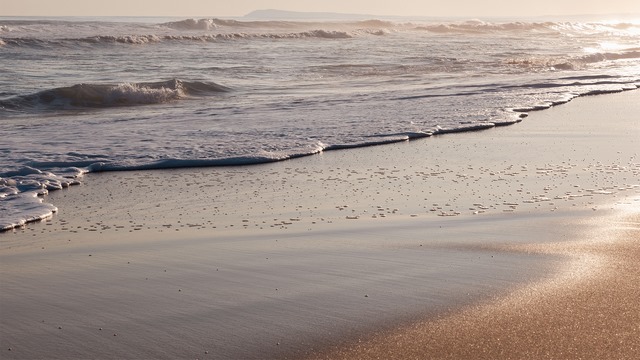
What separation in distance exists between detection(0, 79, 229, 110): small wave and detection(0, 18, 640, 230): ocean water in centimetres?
4

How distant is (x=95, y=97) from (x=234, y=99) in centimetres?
253

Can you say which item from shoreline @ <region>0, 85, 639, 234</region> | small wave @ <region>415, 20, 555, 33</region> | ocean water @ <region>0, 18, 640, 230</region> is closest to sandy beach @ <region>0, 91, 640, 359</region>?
shoreline @ <region>0, 85, 639, 234</region>

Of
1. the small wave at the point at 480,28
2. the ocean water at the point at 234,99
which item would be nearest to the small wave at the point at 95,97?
the ocean water at the point at 234,99

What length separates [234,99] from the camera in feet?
49.7

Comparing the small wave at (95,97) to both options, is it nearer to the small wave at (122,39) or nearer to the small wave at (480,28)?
the small wave at (122,39)

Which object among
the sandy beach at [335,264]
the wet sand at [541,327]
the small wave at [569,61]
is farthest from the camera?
the small wave at [569,61]

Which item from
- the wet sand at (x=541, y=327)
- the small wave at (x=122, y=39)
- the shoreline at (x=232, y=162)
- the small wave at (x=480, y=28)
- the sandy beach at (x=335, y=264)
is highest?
the wet sand at (x=541, y=327)

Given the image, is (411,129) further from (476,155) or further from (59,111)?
(59,111)

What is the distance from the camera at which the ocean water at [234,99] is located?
868 centimetres

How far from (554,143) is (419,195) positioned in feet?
10.5

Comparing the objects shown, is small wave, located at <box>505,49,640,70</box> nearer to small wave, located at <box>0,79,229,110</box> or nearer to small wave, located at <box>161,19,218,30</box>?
small wave, located at <box>0,79,229,110</box>

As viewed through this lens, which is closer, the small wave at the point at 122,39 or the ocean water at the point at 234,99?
the ocean water at the point at 234,99

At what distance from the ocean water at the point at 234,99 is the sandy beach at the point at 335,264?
81cm

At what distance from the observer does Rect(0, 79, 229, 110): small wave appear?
14742 mm
